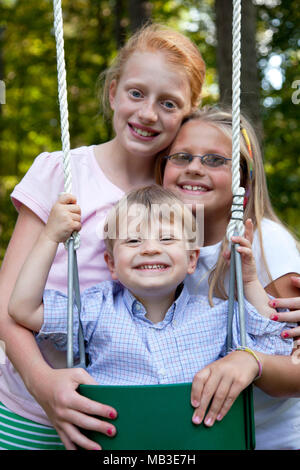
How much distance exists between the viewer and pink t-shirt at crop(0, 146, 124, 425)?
6.10 feet

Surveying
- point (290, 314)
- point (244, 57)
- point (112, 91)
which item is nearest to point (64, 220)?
point (290, 314)

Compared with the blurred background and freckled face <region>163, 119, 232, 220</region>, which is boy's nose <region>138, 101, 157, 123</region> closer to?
freckled face <region>163, 119, 232, 220</region>

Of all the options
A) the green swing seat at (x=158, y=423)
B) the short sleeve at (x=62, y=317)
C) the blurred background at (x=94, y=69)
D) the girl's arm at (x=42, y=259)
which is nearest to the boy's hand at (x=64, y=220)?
the girl's arm at (x=42, y=259)

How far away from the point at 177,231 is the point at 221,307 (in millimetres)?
259

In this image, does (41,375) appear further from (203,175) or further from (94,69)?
(94,69)

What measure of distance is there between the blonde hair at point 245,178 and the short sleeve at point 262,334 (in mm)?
236

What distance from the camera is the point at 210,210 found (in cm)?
200

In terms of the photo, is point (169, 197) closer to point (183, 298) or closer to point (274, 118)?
point (183, 298)

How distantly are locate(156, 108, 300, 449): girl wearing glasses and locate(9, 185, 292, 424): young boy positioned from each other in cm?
11

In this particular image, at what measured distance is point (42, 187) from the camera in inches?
76.2

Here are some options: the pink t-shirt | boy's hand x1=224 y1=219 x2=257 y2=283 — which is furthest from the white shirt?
the pink t-shirt

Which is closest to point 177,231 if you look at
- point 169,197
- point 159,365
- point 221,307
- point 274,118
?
point 169,197

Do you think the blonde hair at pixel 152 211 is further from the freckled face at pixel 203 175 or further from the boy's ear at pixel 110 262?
the freckled face at pixel 203 175
